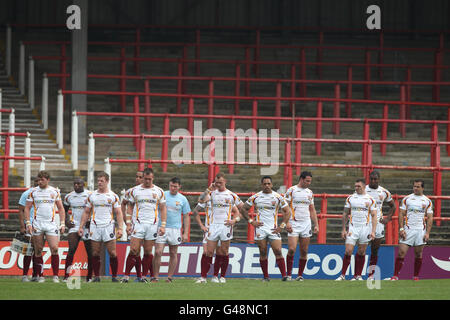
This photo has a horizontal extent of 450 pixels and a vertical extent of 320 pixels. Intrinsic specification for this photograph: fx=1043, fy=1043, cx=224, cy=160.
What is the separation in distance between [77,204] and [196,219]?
1954 millimetres

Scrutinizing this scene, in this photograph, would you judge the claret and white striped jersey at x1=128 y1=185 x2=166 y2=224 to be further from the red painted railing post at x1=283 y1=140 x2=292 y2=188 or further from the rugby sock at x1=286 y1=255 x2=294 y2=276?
the red painted railing post at x1=283 y1=140 x2=292 y2=188

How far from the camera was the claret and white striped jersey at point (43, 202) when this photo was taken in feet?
53.7

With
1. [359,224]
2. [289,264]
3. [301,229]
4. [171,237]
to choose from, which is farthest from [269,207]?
[171,237]

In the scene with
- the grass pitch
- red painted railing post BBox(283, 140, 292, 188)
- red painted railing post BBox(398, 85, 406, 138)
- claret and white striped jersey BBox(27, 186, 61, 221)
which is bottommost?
the grass pitch

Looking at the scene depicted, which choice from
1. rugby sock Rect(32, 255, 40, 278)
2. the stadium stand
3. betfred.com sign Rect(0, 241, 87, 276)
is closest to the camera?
rugby sock Rect(32, 255, 40, 278)

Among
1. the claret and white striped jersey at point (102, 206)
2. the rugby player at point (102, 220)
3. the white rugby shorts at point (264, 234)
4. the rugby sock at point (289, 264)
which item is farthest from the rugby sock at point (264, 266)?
the claret and white striped jersey at point (102, 206)

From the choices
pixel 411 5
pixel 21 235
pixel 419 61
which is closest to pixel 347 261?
pixel 21 235

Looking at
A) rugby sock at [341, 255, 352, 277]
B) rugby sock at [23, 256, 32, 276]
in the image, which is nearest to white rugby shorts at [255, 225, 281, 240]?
rugby sock at [341, 255, 352, 277]

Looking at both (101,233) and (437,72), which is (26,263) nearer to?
(101,233)

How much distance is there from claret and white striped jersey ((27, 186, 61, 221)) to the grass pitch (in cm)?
107

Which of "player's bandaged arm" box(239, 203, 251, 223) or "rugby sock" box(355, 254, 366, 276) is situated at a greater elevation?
"player's bandaged arm" box(239, 203, 251, 223)

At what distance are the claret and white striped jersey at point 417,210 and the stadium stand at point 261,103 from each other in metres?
1.45
